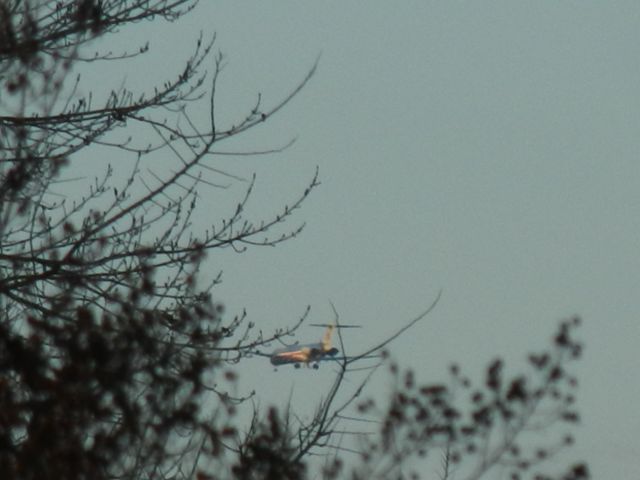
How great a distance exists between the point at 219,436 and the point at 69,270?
363cm

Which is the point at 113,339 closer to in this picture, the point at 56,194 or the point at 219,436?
the point at 219,436

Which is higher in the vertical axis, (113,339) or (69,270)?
(69,270)

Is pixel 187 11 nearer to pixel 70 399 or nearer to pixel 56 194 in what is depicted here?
pixel 56 194

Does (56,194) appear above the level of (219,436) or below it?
above

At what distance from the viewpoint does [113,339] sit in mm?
5438

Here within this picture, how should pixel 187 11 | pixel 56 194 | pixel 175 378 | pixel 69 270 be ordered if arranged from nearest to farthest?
pixel 175 378, pixel 69 270, pixel 56 194, pixel 187 11

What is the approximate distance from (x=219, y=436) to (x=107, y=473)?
504 millimetres

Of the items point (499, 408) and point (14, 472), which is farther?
point (499, 408)

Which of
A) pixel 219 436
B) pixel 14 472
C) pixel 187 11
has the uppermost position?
pixel 187 11

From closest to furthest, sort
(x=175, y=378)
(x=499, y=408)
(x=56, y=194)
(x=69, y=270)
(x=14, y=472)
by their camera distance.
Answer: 1. (x=14, y=472)
2. (x=175, y=378)
3. (x=499, y=408)
4. (x=69, y=270)
5. (x=56, y=194)

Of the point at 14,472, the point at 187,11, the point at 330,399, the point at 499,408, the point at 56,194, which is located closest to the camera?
the point at 14,472

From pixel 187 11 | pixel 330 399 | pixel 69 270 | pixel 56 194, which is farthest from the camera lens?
pixel 187 11

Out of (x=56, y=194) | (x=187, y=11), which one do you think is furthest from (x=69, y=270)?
(x=187, y=11)

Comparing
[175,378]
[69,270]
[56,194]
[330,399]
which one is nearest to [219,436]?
[175,378]
